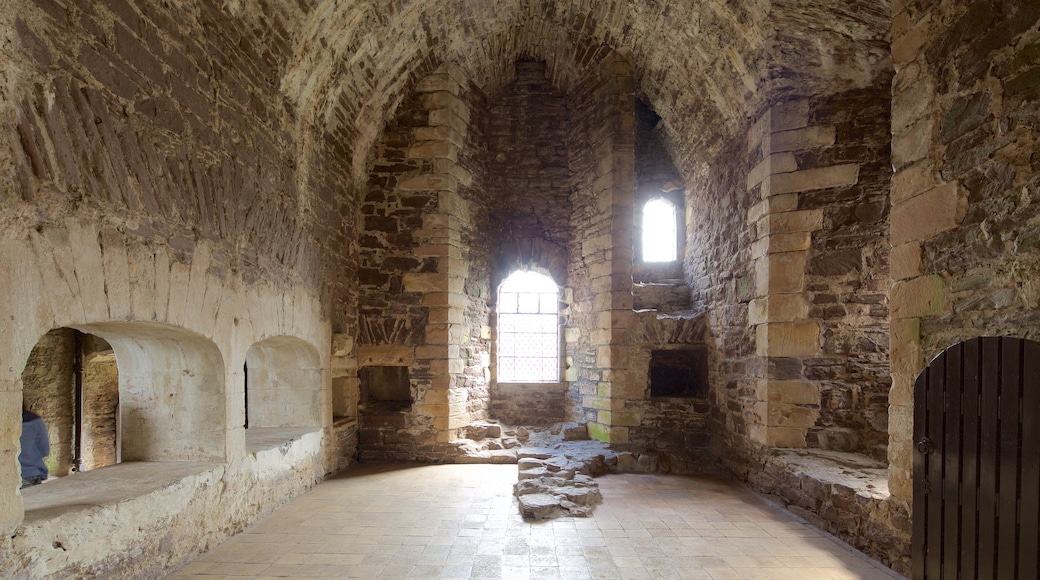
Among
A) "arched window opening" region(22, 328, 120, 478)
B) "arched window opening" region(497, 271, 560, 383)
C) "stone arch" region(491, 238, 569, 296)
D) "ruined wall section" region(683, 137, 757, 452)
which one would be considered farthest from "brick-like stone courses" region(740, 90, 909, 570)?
"arched window opening" region(22, 328, 120, 478)

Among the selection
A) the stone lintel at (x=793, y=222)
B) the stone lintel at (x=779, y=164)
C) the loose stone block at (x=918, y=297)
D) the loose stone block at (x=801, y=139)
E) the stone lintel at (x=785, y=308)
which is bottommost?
the stone lintel at (x=785, y=308)

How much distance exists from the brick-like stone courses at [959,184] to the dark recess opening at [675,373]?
3576 millimetres

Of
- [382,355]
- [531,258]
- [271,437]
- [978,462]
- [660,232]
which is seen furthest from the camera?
[660,232]

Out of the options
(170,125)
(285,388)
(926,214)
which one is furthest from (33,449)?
(926,214)

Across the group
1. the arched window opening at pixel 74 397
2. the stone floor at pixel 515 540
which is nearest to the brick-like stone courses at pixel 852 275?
the stone floor at pixel 515 540

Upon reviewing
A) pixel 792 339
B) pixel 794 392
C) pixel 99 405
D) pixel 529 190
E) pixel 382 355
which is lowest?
pixel 99 405

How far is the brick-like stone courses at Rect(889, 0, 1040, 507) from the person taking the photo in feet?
7.78

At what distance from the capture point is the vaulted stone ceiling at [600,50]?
4438 millimetres

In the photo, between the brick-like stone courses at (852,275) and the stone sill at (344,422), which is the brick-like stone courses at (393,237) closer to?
the stone sill at (344,422)

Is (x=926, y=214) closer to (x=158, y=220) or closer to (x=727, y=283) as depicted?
(x=727, y=283)

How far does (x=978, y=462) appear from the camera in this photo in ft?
8.01

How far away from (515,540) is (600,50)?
5990 mm

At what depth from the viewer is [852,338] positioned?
4.70m

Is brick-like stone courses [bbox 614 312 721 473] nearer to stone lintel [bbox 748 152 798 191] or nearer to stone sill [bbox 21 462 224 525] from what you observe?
stone lintel [bbox 748 152 798 191]
